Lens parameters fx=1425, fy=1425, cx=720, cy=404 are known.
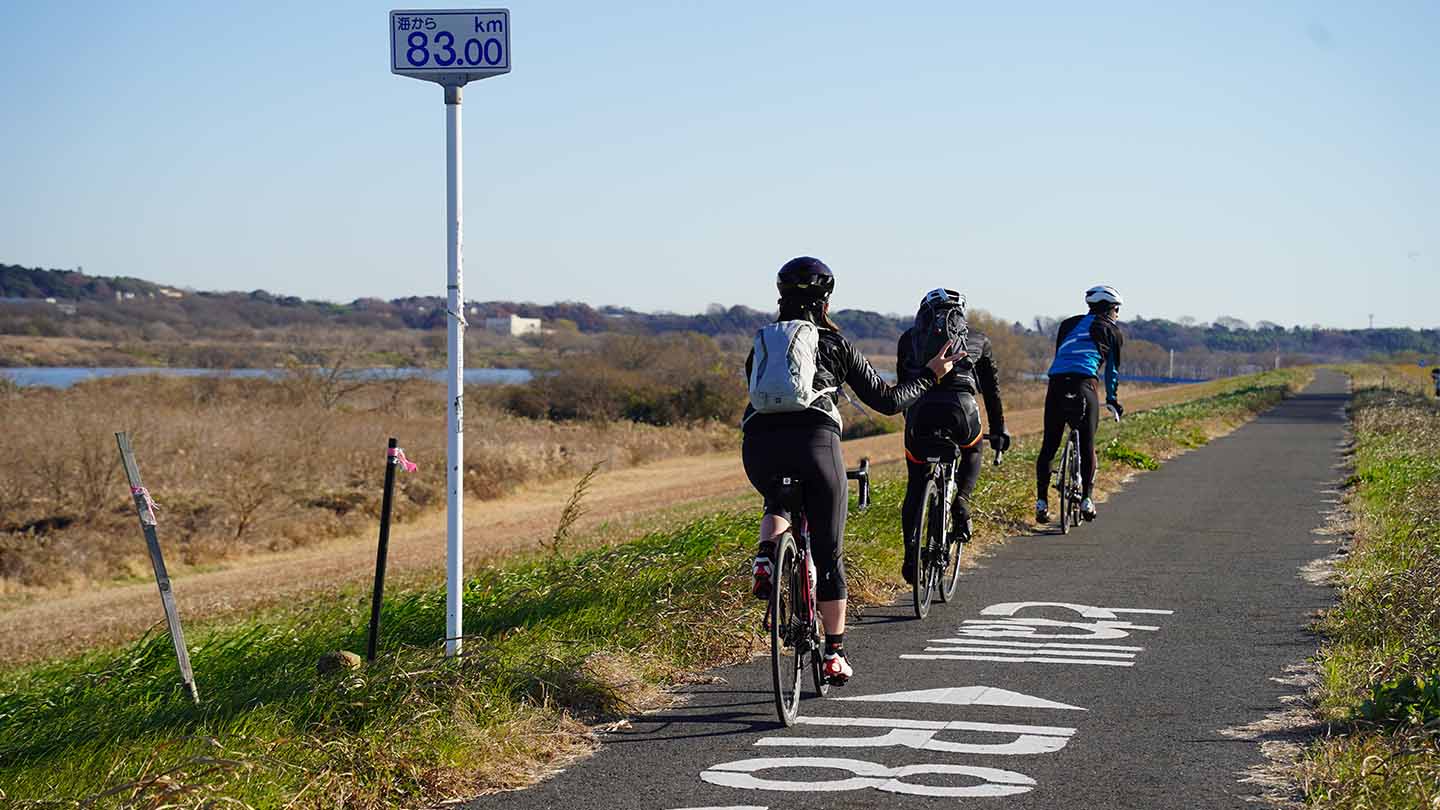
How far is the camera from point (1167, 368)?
146000 mm

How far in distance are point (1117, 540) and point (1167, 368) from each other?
140m

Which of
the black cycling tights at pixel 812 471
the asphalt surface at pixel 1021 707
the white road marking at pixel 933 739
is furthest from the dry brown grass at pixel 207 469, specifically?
the white road marking at pixel 933 739

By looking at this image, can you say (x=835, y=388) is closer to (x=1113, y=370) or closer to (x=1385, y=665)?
(x=1385, y=665)

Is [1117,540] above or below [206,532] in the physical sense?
above

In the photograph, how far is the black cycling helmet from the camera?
613 cm

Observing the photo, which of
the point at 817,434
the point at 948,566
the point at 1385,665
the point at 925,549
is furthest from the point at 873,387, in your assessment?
the point at 948,566

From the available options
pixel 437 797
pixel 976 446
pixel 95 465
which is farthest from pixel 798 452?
pixel 95 465

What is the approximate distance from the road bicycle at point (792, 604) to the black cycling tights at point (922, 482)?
227 cm

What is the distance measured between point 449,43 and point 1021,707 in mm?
3875

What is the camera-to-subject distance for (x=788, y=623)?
613 centimetres

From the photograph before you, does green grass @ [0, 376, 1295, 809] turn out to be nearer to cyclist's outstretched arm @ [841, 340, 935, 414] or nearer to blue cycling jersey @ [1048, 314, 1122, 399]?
cyclist's outstretched arm @ [841, 340, 935, 414]

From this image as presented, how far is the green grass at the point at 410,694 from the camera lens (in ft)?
15.4

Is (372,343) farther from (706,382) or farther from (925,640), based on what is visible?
Result: (925,640)

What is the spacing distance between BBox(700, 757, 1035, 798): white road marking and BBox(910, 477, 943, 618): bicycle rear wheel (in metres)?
3.15
